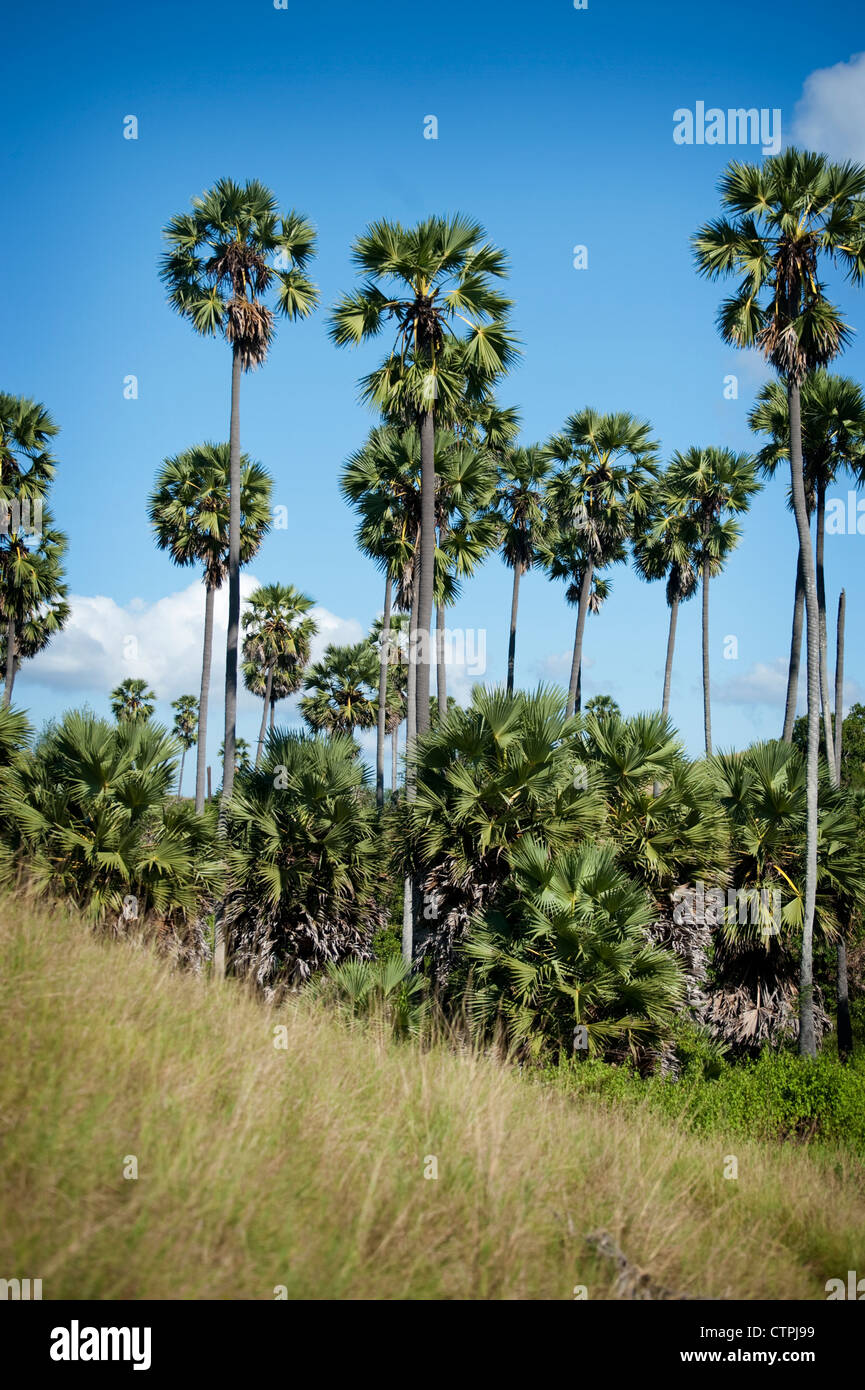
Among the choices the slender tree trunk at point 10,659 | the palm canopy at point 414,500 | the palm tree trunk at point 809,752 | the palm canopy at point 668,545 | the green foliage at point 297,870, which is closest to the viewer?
the green foliage at point 297,870

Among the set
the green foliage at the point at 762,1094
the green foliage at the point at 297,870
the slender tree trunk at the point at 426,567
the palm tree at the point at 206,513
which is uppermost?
the palm tree at the point at 206,513

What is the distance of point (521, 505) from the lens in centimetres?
3853

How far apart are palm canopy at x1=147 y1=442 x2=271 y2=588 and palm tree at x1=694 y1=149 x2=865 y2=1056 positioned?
15.7 metres

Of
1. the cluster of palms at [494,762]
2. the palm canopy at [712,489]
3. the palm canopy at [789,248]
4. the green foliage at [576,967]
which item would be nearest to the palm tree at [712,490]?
the palm canopy at [712,489]

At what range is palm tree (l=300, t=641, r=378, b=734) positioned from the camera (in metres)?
47.0

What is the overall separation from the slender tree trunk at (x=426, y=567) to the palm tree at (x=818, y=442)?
32.2 ft

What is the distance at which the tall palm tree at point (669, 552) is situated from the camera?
37.2 meters

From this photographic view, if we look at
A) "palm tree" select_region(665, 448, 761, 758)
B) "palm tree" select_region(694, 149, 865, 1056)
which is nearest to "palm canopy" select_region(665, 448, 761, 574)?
"palm tree" select_region(665, 448, 761, 758)

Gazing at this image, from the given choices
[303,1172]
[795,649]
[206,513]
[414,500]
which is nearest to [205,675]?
[206,513]

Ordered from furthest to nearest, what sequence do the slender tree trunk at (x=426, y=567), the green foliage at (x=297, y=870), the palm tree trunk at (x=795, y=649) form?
the palm tree trunk at (x=795, y=649), the slender tree trunk at (x=426, y=567), the green foliage at (x=297, y=870)

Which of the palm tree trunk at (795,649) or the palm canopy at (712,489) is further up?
the palm canopy at (712,489)

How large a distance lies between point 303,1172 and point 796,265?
59.5ft

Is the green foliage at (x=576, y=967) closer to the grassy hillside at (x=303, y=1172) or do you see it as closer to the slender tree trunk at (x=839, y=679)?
the grassy hillside at (x=303, y=1172)
